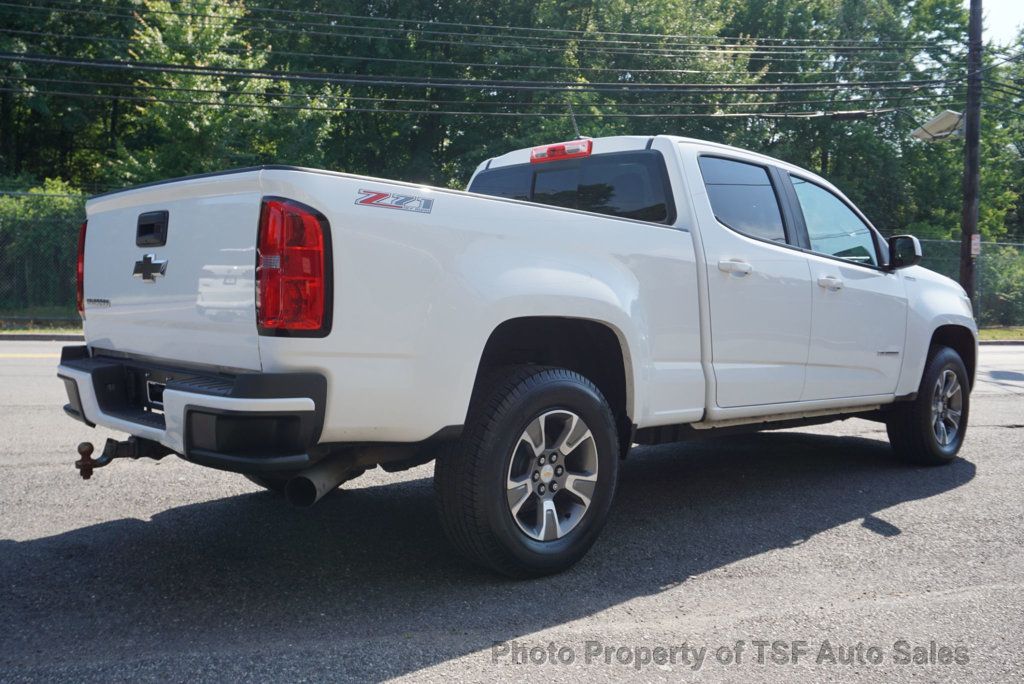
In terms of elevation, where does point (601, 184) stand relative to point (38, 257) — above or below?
above

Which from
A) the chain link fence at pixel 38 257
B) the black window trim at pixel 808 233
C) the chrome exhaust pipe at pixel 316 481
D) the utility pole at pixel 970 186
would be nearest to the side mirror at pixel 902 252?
the black window trim at pixel 808 233

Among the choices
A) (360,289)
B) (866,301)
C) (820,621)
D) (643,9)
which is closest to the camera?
(360,289)

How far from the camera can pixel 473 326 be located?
139 inches

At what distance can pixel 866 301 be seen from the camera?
224 inches

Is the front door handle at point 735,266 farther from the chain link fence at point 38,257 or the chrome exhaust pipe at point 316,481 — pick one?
the chain link fence at point 38,257

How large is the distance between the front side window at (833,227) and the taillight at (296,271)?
338 centimetres

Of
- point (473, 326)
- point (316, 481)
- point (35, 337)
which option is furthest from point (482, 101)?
point (316, 481)

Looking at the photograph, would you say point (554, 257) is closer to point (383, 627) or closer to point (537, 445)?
point (537, 445)

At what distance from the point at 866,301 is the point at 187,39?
22684 mm

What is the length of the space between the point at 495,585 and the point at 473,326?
3.62ft

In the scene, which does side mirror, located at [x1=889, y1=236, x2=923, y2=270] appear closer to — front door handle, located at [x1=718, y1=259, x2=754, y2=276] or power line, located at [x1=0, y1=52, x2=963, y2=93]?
front door handle, located at [x1=718, y1=259, x2=754, y2=276]

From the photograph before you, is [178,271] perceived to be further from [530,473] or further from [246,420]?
[530,473]

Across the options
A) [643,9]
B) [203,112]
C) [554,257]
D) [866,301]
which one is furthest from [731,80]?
[554,257]

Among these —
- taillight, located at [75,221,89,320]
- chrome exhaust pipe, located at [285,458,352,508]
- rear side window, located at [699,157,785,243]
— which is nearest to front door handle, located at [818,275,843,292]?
rear side window, located at [699,157,785,243]
